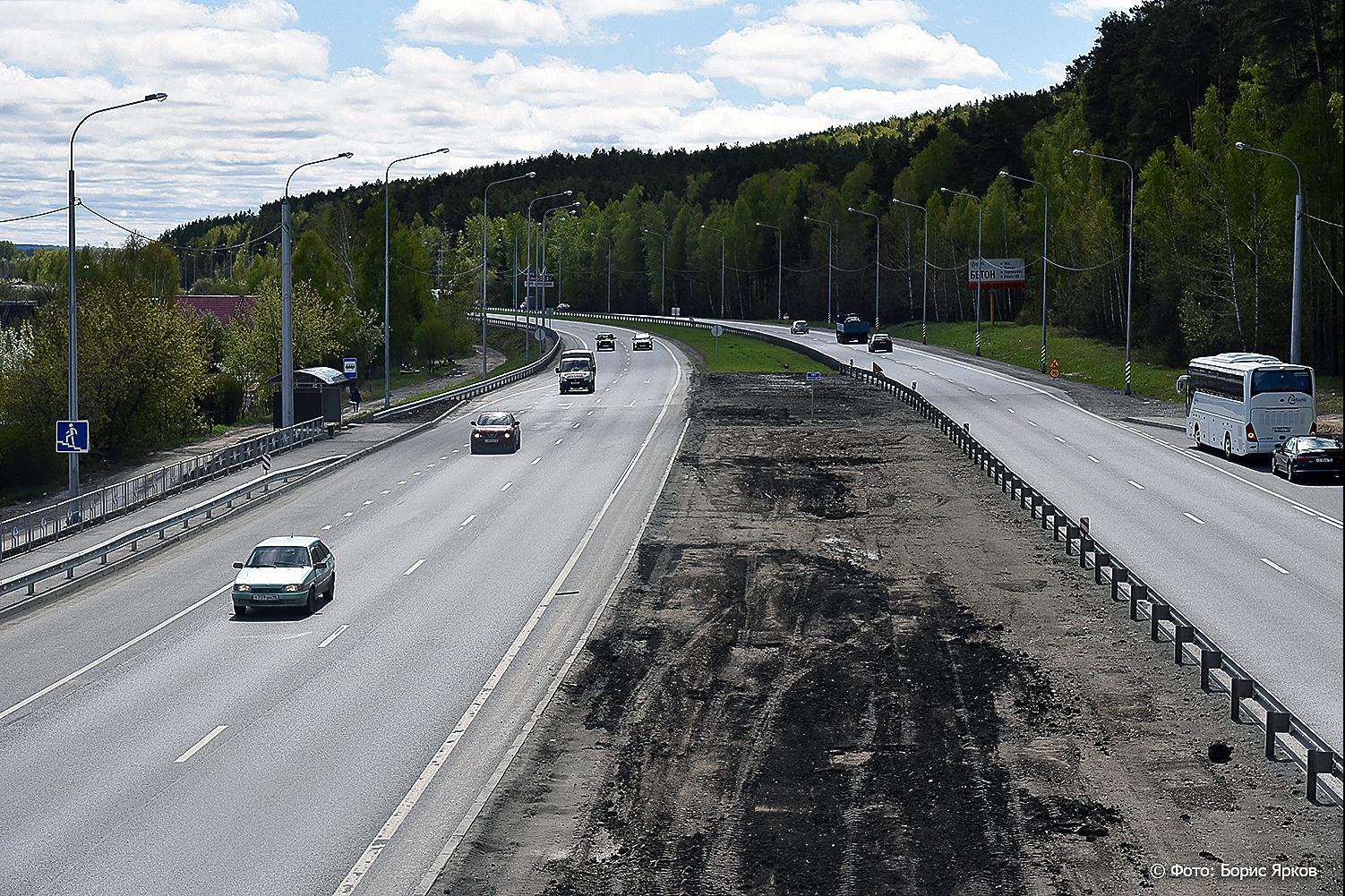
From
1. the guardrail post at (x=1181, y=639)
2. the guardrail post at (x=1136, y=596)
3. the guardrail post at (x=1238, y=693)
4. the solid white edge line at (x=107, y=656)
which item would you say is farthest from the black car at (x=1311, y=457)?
the solid white edge line at (x=107, y=656)

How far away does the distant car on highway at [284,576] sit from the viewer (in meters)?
28.1

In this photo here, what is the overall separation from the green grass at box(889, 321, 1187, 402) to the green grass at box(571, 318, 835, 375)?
43.5 feet

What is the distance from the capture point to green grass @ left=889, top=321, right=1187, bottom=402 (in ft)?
257

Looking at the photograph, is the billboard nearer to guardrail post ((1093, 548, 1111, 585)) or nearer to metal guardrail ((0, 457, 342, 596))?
metal guardrail ((0, 457, 342, 596))

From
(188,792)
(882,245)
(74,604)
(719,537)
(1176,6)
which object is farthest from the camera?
(882,245)

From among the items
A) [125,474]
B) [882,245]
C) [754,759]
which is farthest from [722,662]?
[882,245]

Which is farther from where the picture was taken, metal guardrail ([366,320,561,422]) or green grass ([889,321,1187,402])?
green grass ([889,321,1187,402])

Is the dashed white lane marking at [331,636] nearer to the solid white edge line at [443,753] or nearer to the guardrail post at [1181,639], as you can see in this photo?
the solid white edge line at [443,753]

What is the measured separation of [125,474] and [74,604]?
27105 millimetres

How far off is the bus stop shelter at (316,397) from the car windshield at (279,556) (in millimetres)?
32987

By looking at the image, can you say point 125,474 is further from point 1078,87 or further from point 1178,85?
point 1078,87

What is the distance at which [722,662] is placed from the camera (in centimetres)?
2431

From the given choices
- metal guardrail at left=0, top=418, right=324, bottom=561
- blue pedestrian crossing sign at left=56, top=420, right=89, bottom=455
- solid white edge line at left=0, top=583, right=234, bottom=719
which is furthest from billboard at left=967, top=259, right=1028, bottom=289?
solid white edge line at left=0, top=583, right=234, bottom=719

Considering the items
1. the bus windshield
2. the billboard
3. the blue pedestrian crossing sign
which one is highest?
the billboard
